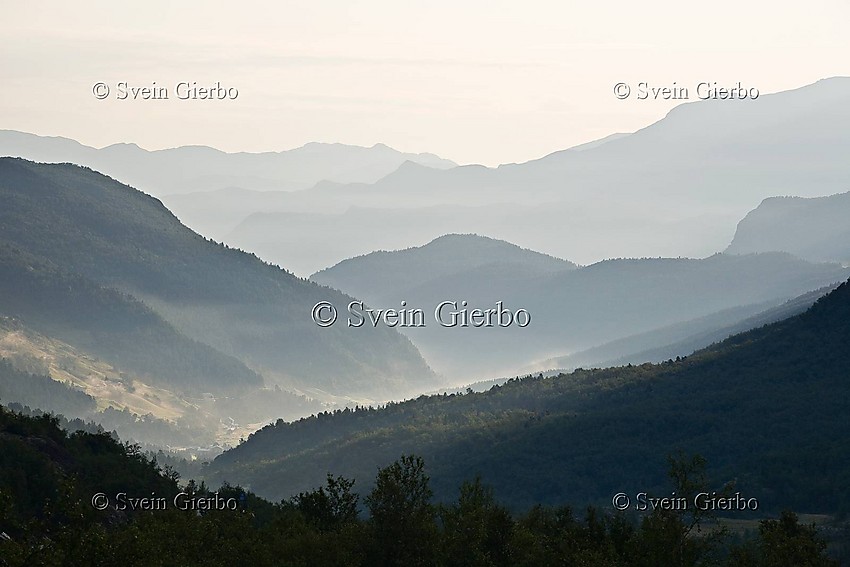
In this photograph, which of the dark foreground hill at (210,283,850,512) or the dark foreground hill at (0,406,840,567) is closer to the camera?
the dark foreground hill at (0,406,840,567)

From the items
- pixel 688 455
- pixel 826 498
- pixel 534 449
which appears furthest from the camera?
pixel 534 449

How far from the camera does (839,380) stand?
170 meters

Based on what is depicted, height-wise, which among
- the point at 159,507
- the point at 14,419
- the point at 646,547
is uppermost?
the point at 14,419

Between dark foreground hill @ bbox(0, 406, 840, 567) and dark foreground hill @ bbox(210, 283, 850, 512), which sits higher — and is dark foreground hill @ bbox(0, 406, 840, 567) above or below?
below

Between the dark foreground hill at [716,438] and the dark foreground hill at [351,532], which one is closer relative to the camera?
the dark foreground hill at [351,532]

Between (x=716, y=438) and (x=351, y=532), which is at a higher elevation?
(x=716, y=438)

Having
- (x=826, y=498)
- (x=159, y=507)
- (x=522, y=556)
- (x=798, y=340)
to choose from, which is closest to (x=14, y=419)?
(x=159, y=507)

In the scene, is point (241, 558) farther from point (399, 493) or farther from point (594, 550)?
point (594, 550)

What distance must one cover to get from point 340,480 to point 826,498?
7258 cm

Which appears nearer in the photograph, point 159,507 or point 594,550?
point 594,550

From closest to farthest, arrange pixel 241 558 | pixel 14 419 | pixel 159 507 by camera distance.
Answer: pixel 241 558, pixel 159 507, pixel 14 419

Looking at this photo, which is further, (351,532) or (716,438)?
(716,438)

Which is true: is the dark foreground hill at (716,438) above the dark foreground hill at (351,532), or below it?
above

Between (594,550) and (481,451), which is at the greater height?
(481,451)
